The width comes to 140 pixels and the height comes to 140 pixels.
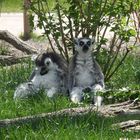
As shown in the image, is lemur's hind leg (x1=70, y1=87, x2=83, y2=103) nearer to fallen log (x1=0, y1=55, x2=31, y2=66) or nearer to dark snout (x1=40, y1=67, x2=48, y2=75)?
dark snout (x1=40, y1=67, x2=48, y2=75)

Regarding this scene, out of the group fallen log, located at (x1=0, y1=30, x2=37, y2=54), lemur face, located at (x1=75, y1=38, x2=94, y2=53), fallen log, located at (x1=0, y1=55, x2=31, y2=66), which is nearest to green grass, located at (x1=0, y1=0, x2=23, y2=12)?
fallen log, located at (x1=0, y1=30, x2=37, y2=54)

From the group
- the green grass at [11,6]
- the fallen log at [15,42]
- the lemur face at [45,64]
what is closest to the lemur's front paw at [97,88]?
the lemur face at [45,64]

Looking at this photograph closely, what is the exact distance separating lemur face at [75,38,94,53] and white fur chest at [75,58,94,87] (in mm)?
159

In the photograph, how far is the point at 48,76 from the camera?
28.5 feet

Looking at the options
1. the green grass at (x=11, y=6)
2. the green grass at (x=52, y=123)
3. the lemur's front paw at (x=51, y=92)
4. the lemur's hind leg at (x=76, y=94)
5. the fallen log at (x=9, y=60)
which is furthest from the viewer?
the green grass at (x=11, y=6)

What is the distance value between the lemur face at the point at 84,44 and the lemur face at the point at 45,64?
441mm

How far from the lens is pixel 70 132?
6160 millimetres

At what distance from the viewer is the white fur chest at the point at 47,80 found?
8617mm

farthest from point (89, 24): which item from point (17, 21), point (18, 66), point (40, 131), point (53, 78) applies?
point (17, 21)

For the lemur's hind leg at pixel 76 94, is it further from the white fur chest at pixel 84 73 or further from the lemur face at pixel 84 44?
the lemur face at pixel 84 44

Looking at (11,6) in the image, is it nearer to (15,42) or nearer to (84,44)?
(15,42)

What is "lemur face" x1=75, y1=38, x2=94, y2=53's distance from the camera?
28.4ft

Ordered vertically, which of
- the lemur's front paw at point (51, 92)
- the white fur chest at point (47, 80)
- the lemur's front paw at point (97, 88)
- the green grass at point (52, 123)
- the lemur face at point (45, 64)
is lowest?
the green grass at point (52, 123)

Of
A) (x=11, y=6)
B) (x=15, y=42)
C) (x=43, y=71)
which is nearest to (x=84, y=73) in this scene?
(x=43, y=71)
